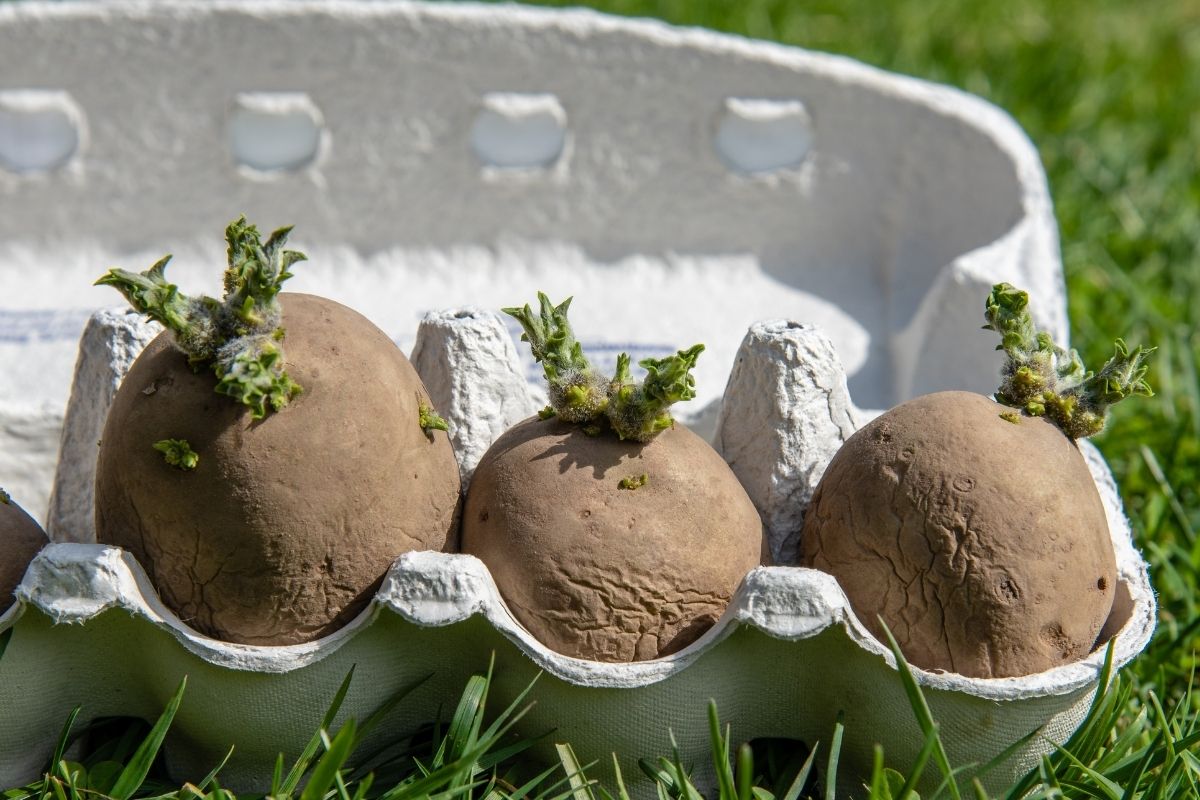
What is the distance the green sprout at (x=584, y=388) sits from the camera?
64.3 inches

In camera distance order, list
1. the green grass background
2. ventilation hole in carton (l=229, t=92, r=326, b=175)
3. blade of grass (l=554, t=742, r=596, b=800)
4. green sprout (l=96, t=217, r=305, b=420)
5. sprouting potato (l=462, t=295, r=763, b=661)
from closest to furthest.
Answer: green sprout (l=96, t=217, r=305, b=420), sprouting potato (l=462, t=295, r=763, b=661), blade of grass (l=554, t=742, r=596, b=800), the green grass background, ventilation hole in carton (l=229, t=92, r=326, b=175)

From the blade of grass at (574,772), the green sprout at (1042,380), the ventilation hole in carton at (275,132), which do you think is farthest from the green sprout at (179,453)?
the ventilation hole in carton at (275,132)

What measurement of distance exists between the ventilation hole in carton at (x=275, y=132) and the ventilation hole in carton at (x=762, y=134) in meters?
0.98

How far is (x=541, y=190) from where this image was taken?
10.8 ft

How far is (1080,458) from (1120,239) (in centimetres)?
239

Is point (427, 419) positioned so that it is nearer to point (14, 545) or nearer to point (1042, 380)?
point (14, 545)

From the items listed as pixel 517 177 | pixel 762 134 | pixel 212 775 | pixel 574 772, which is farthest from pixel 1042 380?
pixel 517 177

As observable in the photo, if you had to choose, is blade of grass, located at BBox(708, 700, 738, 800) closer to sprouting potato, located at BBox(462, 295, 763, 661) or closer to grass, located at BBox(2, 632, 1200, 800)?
grass, located at BBox(2, 632, 1200, 800)

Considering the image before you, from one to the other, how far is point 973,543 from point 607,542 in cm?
→ 44

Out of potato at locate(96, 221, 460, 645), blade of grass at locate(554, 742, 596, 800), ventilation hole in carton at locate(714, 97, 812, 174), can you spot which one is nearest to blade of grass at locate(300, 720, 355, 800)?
potato at locate(96, 221, 460, 645)

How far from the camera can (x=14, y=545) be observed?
66.3 inches

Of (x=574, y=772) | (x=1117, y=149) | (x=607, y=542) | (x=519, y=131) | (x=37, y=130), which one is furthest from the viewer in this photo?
(x=1117, y=149)

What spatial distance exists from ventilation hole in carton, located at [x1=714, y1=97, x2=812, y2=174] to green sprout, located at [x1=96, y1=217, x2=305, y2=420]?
1901 millimetres

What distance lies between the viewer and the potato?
59.9 inches
